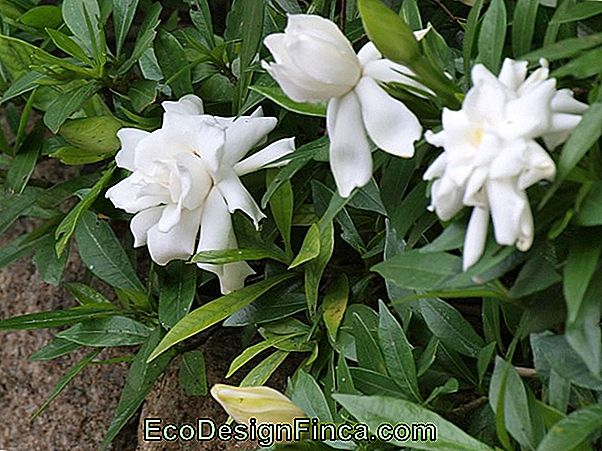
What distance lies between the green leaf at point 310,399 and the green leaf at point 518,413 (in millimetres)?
173

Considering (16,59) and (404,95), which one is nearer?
(404,95)

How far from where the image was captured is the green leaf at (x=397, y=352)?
752 mm

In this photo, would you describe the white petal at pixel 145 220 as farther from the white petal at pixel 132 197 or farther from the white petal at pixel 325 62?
the white petal at pixel 325 62

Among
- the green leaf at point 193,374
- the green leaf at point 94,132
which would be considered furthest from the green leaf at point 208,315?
the green leaf at point 94,132

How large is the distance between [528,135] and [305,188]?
0.40 metres

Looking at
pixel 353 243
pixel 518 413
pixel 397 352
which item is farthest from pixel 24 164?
pixel 518 413

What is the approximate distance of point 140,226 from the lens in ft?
2.72

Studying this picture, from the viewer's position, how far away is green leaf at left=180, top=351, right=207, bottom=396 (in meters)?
0.95

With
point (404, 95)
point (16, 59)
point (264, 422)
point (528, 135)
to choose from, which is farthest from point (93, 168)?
point (528, 135)

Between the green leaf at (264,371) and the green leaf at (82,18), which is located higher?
the green leaf at (82,18)

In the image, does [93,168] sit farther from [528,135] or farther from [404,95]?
[528,135]

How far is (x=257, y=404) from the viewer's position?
2.51 feet

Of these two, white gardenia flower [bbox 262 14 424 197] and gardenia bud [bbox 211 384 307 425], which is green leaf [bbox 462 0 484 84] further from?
gardenia bud [bbox 211 384 307 425]

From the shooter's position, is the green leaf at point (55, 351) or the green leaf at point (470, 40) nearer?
the green leaf at point (470, 40)
